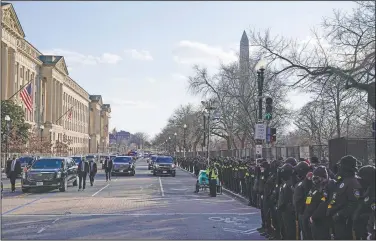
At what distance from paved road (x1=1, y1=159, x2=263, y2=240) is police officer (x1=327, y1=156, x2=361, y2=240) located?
396 centimetres

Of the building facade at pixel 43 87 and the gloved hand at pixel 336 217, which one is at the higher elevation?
the building facade at pixel 43 87

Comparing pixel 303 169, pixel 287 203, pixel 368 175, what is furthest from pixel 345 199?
pixel 287 203

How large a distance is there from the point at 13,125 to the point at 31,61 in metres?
30.2

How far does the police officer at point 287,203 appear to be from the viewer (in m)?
9.71

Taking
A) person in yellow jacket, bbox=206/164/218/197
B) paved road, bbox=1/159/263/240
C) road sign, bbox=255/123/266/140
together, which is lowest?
paved road, bbox=1/159/263/240

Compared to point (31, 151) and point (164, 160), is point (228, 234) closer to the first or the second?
point (164, 160)

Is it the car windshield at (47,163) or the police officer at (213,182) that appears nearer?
the police officer at (213,182)

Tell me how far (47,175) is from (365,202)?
806 inches

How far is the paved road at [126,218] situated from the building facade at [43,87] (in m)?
34.8

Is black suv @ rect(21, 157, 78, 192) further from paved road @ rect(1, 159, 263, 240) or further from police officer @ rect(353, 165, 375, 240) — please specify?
police officer @ rect(353, 165, 375, 240)

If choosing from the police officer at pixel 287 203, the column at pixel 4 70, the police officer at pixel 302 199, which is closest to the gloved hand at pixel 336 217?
the police officer at pixel 302 199

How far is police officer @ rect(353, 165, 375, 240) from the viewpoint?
23.9 feet

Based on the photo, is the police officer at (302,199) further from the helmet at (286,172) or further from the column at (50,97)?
the column at (50,97)

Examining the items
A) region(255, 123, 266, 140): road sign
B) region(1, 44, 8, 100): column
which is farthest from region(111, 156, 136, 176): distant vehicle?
region(1, 44, 8, 100): column
